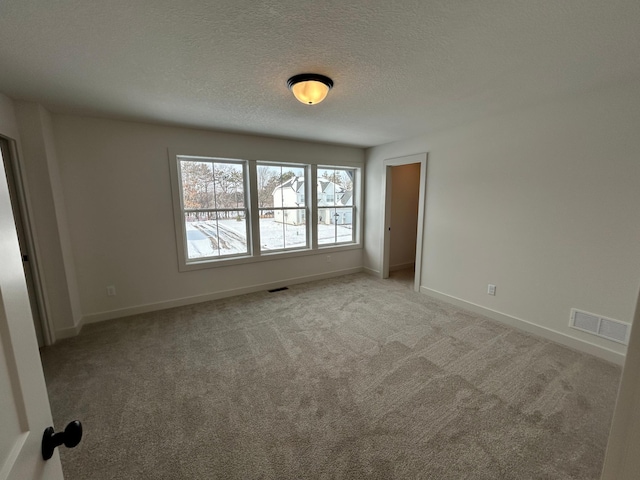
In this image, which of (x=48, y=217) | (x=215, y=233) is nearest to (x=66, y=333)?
(x=48, y=217)

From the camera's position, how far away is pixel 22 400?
59 cm

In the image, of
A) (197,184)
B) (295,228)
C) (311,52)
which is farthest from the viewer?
(295,228)

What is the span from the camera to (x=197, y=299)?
3.75 metres

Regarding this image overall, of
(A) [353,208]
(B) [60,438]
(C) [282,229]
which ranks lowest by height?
(B) [60,438]

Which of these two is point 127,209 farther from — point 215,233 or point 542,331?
point 542,331

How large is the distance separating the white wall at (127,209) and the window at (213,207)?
0.70 feet

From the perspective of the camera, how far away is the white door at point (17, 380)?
0.53 metres

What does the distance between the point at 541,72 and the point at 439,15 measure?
119 centimetres

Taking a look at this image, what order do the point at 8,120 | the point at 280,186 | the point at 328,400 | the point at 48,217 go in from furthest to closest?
the point at 280,186 → the point at 48,217 → the point at 8,120 → the point at 328,400

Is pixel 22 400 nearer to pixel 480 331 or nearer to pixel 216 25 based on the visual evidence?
pixel 216 25

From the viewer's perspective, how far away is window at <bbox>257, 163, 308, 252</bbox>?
13.6 ft

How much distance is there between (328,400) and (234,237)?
2790 mm

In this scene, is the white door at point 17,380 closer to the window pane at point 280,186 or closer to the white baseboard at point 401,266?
the window pane at point 280,186

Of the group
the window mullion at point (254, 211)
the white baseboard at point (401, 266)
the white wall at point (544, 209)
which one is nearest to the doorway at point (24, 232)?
the window mullion at point (254, 211)
